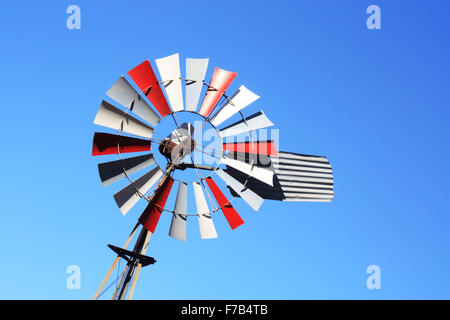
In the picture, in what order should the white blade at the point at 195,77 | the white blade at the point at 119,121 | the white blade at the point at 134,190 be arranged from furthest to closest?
the white blade at the point at 195,77
the white blade at the point at 134,190
the white blade at the point at 119,121

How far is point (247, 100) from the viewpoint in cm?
1131

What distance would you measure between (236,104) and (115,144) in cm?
297

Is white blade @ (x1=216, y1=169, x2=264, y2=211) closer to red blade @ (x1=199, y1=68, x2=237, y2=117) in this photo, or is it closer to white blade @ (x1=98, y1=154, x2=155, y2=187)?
red blade @ (x1=199, y1=68, x2=237, y2=117)

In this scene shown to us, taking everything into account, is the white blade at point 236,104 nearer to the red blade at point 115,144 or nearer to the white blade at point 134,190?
the red blade at point 115,144

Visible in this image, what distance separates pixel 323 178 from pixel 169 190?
14.7 ft

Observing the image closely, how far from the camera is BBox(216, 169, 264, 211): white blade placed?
11.1 m

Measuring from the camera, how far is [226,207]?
11.0m

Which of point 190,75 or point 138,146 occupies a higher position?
point 190,75

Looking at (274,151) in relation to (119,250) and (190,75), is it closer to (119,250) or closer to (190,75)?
(190,75)

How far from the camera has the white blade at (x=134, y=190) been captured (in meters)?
10.3

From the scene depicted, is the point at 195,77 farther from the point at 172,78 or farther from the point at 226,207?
the point at 226,207

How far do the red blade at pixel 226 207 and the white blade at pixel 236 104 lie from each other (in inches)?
55.4
